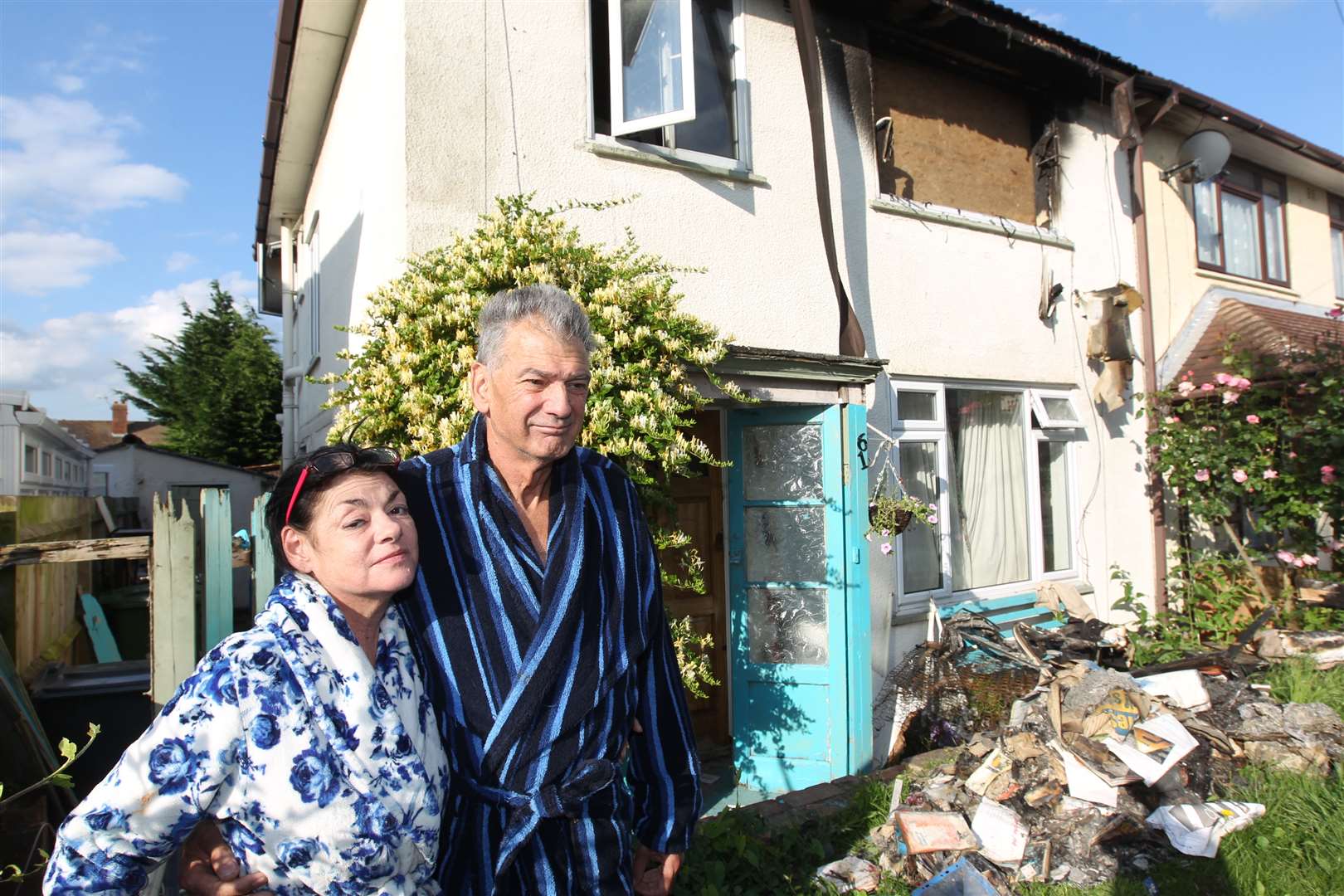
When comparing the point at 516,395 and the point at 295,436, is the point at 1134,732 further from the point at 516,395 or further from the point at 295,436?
the point at 295,436

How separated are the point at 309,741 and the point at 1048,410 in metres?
6.91

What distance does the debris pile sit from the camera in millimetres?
3637

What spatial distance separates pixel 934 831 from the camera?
12.2 feet

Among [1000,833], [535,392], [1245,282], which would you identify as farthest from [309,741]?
[1245,282]

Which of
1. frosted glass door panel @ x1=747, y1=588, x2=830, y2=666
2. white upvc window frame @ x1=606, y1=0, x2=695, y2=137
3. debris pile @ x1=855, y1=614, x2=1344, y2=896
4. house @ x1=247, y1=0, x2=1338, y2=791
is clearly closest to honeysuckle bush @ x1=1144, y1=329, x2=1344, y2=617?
house @ x1=247, y1=0, x2=1338, y2=791

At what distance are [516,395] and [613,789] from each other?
2.88 ft

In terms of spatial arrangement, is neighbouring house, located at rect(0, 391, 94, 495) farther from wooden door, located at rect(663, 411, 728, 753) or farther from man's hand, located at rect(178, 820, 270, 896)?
man's hand, located at rect(178, 820, 270, 896)

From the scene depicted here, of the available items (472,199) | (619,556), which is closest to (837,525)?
(472,199)

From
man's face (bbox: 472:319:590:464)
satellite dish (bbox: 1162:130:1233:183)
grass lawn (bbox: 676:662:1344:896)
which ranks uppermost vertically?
satellite dish (bbox: 1162:130:1233:183)

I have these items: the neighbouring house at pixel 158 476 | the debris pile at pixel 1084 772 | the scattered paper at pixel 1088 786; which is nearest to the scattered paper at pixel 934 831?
the debris pile at pixel 1084 772

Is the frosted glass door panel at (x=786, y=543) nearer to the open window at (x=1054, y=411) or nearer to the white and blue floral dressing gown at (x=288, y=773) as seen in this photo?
the open window at (x=1054, y=411)

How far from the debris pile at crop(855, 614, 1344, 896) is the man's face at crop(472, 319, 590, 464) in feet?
8.80

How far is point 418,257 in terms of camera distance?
3852 millimetres

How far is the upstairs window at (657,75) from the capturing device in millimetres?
4711
